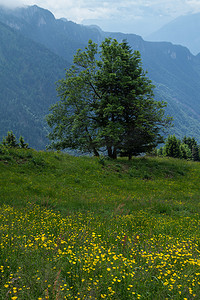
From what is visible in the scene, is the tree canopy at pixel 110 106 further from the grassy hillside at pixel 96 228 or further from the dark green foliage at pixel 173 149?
the dark green foliage at pixel 173 149

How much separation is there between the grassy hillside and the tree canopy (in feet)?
9.44

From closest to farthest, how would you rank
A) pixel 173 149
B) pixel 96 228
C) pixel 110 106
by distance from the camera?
1. pixel 96 228
2. pixel 110 106
3. pixel 173 149

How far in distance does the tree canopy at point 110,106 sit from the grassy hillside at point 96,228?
9.44 ft

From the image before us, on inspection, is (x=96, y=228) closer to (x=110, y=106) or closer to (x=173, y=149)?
(x=110, y=106)

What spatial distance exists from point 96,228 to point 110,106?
16.2m

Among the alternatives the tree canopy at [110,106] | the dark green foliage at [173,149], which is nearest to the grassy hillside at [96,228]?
the tree canopy at [110,106]

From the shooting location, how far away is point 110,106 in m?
21.3

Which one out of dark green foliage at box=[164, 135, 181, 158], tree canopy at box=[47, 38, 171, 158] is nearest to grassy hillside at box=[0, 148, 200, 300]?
tree canopy at box=[47, 38, 171, 158]

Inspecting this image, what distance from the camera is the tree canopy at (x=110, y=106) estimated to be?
22.1 m

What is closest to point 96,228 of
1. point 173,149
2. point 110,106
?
point 110,106

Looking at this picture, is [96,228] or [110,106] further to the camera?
[110,106]

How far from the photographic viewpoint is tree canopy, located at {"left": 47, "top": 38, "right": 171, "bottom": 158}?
72.4 ft

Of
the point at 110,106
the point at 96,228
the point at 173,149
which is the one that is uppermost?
the point at 110,106

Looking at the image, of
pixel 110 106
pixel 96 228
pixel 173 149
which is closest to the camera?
pixel 96 228
